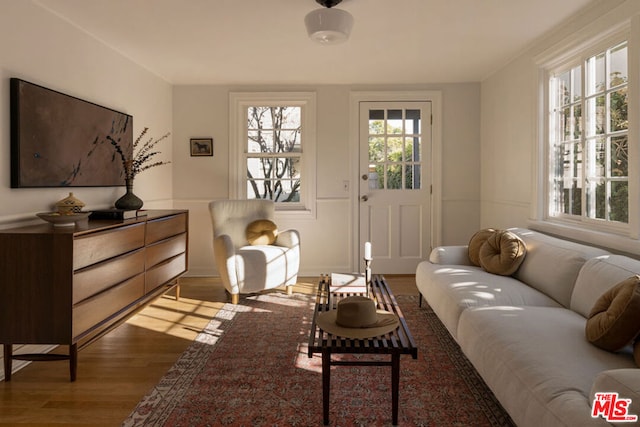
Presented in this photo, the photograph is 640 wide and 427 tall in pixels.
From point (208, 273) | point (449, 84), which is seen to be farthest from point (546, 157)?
point (208, 273)

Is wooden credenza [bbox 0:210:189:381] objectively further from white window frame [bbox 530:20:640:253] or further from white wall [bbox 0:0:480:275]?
white window frame [bbox 530:20:640:253]

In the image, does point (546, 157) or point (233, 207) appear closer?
point (546, 157)

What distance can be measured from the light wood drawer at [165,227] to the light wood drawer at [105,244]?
0.17 meters

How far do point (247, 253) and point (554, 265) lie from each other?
100 inches

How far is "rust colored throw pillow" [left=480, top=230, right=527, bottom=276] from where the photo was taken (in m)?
3.05

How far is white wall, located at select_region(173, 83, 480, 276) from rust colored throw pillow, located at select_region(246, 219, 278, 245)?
2.36ft

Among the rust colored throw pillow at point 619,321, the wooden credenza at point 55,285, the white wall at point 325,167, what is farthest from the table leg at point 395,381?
the white wall at point 325,167

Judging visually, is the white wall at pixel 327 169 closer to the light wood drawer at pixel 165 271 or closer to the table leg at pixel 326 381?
the light wood drawer at pixel 165 271

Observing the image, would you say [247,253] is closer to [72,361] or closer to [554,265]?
[72,361]

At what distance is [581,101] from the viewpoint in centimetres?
322

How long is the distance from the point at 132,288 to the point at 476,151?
4.11 m

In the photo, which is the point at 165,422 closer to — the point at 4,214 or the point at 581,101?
the point at 4,214

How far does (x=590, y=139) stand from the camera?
3.14 metres

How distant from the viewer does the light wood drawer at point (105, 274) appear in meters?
2.42
